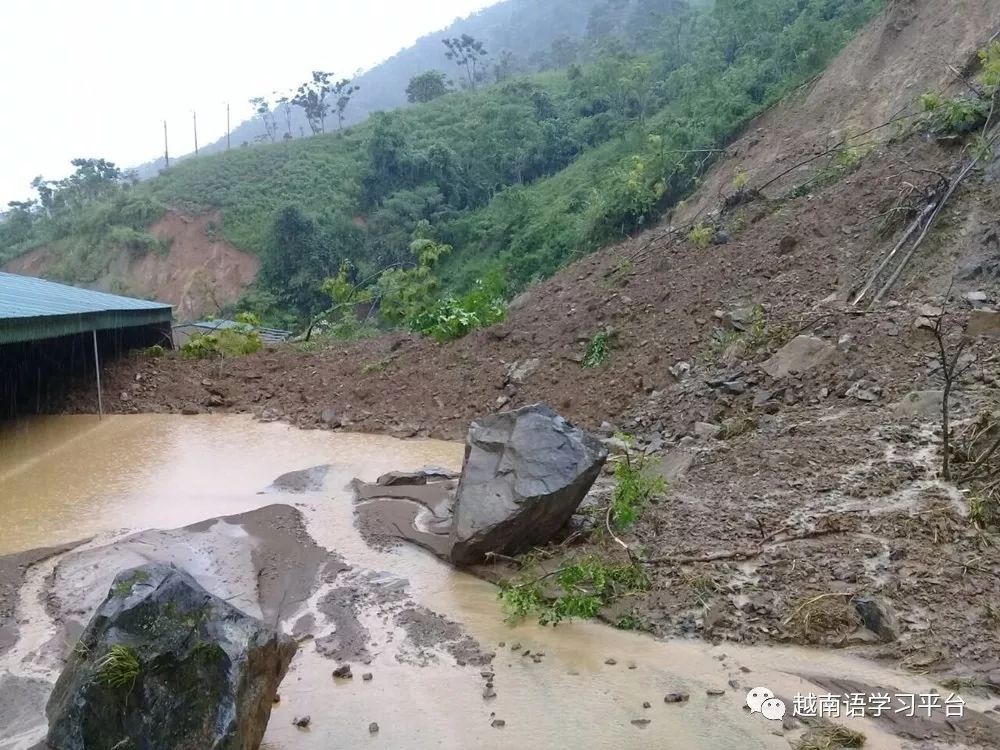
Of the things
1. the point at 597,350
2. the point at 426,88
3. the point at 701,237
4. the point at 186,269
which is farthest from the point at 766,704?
the point at 426,88

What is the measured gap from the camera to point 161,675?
350 centimetres

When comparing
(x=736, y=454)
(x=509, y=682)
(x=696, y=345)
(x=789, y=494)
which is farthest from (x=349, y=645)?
(x=696, y=345)

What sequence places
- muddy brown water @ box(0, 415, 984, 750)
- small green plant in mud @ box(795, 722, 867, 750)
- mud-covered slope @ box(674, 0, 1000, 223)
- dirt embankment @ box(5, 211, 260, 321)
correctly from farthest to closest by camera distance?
dirt embankment @ box(5, 211, 260, 321) → mud-covered slope @ box(674, 0, 1000, 223) → muddy brown water @ box(0, 415, 984, 750) → small green plant in mud @ box(795, 722, 867, 750)

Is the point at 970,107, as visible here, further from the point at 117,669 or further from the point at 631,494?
the point at 117,669

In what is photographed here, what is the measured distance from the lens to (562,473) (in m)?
6.68

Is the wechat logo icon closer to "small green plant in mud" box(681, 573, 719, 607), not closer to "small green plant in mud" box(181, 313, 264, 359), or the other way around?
"small green plant in mud" box(681, 573, 719, 607)

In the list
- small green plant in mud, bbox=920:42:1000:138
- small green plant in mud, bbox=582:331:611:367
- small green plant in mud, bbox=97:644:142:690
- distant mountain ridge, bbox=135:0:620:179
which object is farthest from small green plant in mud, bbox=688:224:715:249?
distant mountain ridge, bbox=135:0:620:179

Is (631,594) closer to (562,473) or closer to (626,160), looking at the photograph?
(562,473)

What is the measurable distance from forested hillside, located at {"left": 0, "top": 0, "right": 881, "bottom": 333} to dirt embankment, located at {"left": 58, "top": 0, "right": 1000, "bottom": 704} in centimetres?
414

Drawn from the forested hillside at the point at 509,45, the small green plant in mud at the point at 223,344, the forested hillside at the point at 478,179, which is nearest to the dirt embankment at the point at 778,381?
the small green plant in mud at the point at 223,344

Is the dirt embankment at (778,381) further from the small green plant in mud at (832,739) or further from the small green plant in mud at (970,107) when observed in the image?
the small green plant in mud at (832,739)

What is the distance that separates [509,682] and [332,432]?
8409 millimetres

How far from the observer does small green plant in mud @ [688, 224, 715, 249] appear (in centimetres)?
1390

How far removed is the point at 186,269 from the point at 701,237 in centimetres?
3091
